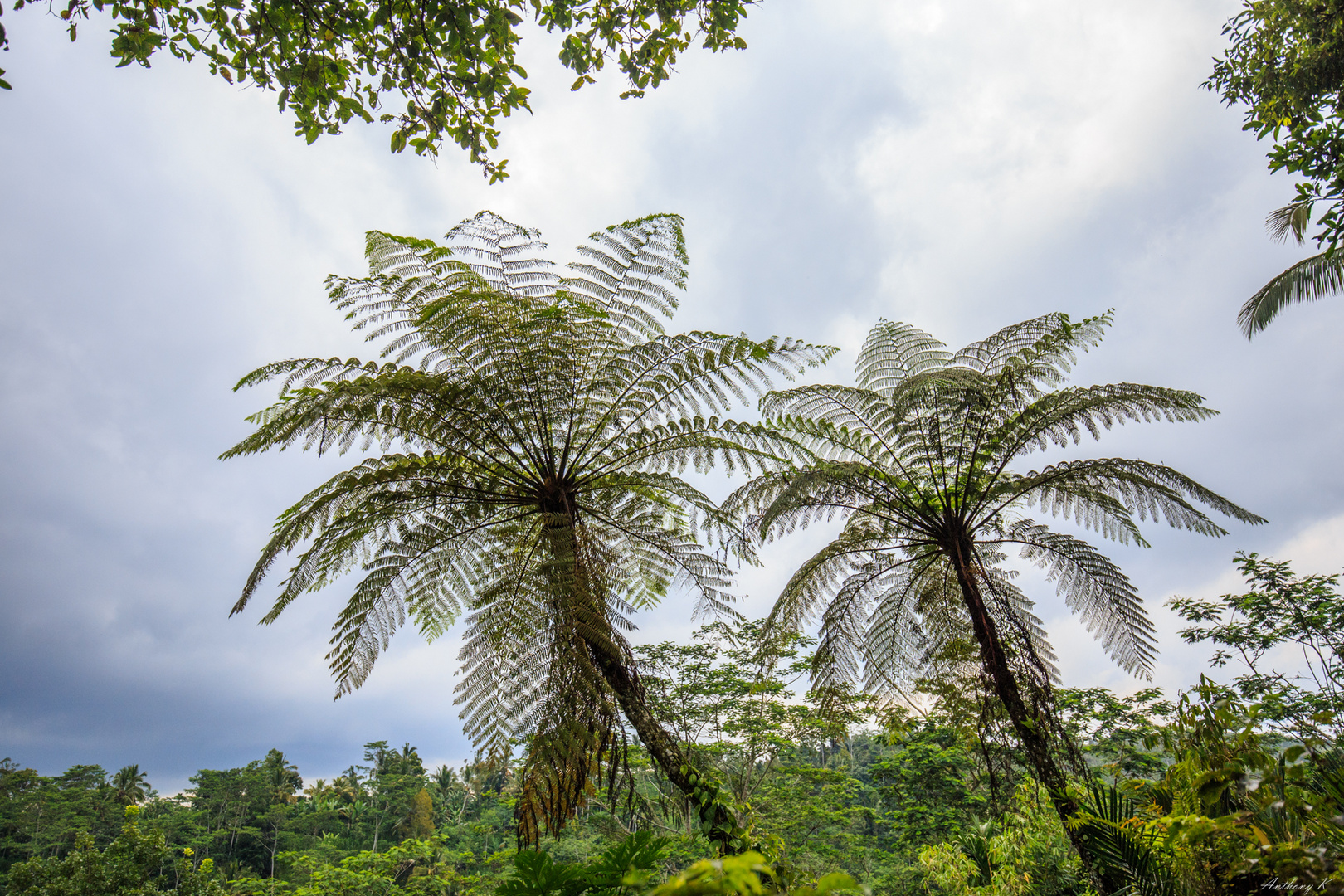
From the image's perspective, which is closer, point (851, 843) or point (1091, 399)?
point (1091, 399)

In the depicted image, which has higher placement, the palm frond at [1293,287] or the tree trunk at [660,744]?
the palm frond at [1293,287]

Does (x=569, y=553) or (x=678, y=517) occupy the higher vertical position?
(x=678, y=517)

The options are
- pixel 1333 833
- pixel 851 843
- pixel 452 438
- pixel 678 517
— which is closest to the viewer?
pixel 1333 833

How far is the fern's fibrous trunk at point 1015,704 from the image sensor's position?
3580 mm

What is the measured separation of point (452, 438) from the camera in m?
3.82

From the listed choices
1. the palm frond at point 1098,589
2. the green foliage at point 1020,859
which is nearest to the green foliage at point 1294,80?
the palm frond at point 1098,589

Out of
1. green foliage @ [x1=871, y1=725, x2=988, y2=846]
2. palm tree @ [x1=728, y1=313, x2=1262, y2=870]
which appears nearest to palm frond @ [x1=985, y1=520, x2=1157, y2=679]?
palm tree @ [x1=728, y1=313, x2=1262, y2=870]

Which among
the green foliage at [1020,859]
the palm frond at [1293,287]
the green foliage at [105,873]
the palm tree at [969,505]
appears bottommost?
the green foliage at [105,873]

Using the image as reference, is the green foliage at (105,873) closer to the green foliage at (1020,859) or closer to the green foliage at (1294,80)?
the green foliage at (1020,859)

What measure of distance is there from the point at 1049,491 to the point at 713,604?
9.93 feet

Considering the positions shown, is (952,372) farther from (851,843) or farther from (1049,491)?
(851,843)

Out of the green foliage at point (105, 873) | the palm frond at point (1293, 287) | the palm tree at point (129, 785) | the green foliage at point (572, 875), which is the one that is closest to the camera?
the green foliage at point (572, 875)

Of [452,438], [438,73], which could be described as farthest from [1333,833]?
[438,73]

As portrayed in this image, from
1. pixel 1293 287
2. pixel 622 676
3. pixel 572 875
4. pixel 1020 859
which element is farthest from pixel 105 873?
pixel 1293 287
